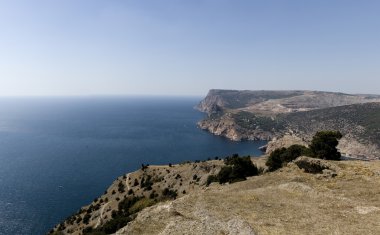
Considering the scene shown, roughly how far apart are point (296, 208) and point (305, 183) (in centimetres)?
990

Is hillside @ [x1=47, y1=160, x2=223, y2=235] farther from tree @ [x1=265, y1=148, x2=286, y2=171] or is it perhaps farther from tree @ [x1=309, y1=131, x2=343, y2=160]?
tree @ [x1=309, y1=131, x2=343, y2=160]

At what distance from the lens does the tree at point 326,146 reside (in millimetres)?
72887

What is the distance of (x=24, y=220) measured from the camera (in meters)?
113

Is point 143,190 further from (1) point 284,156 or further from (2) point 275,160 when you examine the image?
(1) point 284,156

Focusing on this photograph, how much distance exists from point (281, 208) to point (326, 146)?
4474cm

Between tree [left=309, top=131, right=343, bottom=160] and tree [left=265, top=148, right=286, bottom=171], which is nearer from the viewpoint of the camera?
tree [left=265, top=148, right=286, bottom=171]

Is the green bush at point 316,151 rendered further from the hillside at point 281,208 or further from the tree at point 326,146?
the hillside at point 281,208

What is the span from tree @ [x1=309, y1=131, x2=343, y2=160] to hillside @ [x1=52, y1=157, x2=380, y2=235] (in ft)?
79.0

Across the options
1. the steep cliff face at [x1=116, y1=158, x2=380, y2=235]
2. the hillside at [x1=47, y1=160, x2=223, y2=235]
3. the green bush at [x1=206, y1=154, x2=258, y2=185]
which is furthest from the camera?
the hillside at [x1=47, y1=160, x2=223, y2=235]

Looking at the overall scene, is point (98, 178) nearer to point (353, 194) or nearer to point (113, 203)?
point (113, 203)

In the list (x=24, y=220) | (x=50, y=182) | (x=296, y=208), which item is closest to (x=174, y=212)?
(x=296, y=208)

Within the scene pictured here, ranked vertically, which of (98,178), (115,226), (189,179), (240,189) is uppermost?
(240,189)

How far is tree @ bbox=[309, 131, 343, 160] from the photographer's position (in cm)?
7289

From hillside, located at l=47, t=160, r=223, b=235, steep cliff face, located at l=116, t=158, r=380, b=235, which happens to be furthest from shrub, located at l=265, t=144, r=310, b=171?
steep cliff face, located at l=116, t=158, r=380, b=235
